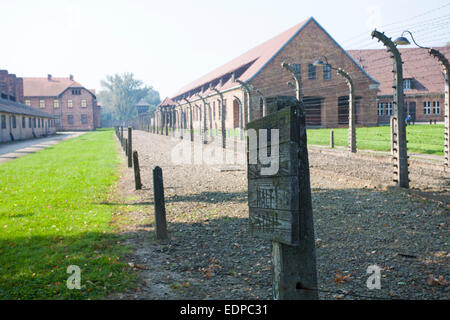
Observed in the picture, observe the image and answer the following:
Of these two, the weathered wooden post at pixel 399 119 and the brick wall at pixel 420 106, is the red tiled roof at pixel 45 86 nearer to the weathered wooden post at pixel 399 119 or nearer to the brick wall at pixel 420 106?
the brick wall at pixel 420 106

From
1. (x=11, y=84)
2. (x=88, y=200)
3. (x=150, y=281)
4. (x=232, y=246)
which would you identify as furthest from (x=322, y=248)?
(x=11, y=84)

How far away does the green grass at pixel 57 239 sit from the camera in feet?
13.2

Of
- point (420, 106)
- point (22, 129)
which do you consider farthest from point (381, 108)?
point (22, 129)

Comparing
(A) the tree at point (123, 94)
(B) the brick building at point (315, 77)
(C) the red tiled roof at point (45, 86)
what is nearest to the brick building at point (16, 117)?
(B) the brick building at point (315, 77)

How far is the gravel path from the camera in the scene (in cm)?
395

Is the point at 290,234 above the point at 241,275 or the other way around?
above

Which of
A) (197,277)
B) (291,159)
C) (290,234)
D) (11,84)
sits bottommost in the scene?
(197,277)

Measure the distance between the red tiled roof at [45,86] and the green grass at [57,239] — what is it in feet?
209

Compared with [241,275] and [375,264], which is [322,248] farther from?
[241,275]

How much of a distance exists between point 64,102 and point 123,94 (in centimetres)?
5169

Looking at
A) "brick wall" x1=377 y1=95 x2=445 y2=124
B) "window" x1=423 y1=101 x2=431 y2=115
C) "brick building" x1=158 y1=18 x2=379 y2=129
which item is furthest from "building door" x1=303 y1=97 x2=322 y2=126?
"window" x1=423 y1=101 x2=431 y2=115

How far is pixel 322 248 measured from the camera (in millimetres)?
5121
